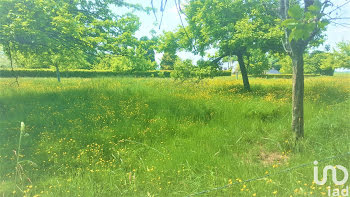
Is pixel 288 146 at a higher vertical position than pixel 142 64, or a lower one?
lower

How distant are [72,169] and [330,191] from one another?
3399 millimetres

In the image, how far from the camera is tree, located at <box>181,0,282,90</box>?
6920 mm

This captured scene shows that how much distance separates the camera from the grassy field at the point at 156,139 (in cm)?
251

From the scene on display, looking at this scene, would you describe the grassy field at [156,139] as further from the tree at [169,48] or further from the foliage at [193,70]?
the tree at [169,48]

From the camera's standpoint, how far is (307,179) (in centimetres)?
240

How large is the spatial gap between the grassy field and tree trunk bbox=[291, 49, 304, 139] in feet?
0.63

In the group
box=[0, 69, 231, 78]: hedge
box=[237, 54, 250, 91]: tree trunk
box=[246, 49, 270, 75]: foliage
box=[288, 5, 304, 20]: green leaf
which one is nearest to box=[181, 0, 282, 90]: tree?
box=[237, 54, 250, 91]: tree trunk

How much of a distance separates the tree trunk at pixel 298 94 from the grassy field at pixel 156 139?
0.19m

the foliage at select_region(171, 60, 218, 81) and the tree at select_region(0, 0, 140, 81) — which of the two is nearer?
the tree at select_region(0, 0, 140, 81)

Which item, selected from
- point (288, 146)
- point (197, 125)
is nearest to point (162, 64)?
point (197, 125)

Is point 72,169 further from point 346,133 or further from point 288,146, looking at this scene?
point 346,133

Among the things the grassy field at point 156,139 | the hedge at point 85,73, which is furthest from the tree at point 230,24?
the grassy field at point 156,139

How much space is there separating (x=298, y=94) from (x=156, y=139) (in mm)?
2785

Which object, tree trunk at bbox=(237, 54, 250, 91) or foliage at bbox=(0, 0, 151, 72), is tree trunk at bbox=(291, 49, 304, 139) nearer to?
foliage at bbox=(0, 0, 151, 72)
